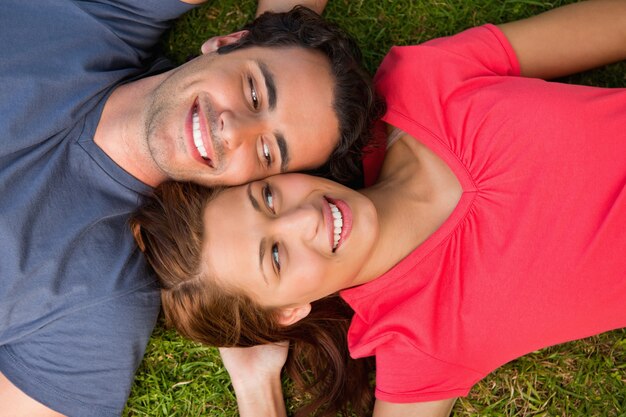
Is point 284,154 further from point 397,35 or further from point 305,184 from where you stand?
point 397,35

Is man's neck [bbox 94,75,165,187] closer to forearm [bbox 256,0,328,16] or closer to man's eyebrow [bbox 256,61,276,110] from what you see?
man's eyebrow [bbox 256,61,276,110]

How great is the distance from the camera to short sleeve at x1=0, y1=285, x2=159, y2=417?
3.41m

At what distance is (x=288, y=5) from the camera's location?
3664mm

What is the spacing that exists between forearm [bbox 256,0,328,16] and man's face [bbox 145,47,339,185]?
29.1 inches

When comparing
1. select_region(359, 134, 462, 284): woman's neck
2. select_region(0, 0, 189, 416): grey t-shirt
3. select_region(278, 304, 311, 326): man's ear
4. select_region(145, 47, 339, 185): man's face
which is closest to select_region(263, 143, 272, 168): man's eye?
select_region(145, 47, 339, 185): man's face

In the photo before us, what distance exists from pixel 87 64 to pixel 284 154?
4.31 ft

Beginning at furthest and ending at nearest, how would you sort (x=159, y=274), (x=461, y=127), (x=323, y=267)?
(x=159, y=274) < (x=461, y=127) < (x=323, y=267)

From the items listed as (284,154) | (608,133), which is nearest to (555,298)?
(608,133)

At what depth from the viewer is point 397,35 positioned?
396cm

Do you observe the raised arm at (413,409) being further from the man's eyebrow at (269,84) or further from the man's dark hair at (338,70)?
the man's eyebrow at (269,84)

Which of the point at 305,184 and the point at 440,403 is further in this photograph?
the point at 440,403

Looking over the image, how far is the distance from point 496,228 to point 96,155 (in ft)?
7.14

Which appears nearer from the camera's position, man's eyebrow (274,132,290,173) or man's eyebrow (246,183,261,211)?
man's eyebrow (246,183,261,211)

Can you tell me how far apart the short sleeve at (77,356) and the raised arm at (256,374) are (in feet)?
2.01
